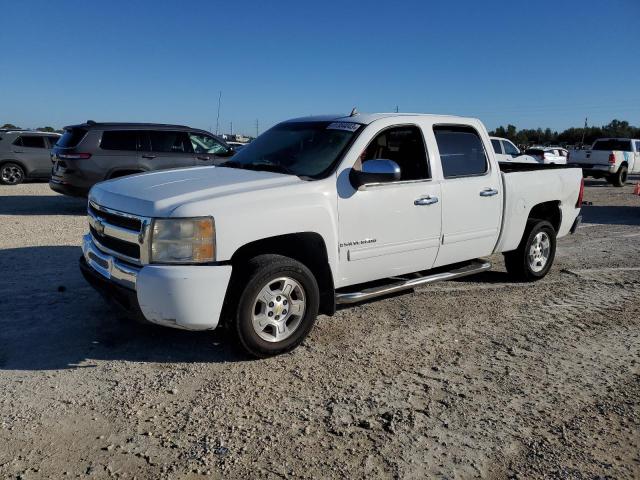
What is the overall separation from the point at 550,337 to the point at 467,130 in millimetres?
2225

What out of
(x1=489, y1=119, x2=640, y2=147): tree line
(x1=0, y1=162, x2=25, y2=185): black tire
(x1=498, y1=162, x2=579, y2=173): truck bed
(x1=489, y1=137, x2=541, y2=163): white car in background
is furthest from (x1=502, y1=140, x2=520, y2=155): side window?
(x1=489, y1=119, x2=640, y2=147): tree line

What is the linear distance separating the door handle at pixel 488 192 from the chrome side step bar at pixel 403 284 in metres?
0.74

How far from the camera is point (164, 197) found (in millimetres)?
3848

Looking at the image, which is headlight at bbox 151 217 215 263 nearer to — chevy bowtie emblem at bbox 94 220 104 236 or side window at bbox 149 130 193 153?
chevy bowtie emblem at bbox 94 220 104 236

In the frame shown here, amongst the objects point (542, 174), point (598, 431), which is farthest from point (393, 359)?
point (542, 174)

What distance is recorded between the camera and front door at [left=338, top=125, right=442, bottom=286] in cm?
447

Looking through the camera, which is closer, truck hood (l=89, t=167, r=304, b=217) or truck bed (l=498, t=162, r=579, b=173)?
truck hood (l=89, t=167, r=304, b=217)

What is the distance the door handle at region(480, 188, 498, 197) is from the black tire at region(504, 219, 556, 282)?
3.24 feet

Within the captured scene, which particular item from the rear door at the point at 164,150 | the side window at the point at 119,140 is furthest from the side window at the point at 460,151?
the side window at the point at 119,140

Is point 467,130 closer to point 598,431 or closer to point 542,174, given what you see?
point 542,174

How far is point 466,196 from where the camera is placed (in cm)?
534

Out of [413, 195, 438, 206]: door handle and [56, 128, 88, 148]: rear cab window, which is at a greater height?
[56, 128, 88, 148]: rear cab window

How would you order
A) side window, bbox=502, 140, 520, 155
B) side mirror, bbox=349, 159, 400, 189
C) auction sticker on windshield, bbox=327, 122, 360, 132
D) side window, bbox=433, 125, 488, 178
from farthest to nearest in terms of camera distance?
side window, bbox=502, 140, 520, 155, side window, bbox=433, 125, 488, 178, auction sticker on windshield, bbox=327, 122, 360, 132, side mirror, bbox=349, 159, 400, 189

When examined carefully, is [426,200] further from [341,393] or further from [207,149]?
[207,149]
